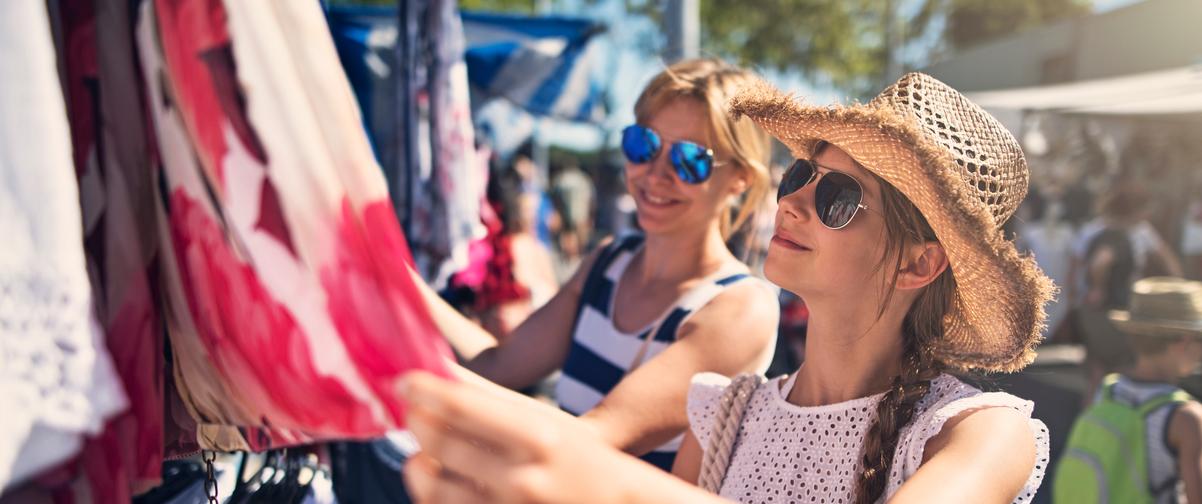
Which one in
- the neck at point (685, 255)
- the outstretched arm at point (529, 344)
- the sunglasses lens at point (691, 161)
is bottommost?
the outstretched arm at point (529, 344)

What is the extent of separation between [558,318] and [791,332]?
11.3 ft

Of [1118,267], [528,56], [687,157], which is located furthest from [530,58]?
[1118,267]

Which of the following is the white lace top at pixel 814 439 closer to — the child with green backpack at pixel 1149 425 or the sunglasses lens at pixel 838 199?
the sunglasses lens at pixel 838 199

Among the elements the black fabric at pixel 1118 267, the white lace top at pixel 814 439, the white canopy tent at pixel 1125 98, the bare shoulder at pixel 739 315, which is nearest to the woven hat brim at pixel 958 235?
the white lace top at pixel 814 439

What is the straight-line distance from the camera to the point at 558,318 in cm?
234

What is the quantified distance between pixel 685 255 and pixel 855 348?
0.73m

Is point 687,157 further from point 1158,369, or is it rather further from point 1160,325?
point 1160,325

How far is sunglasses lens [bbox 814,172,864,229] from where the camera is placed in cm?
139

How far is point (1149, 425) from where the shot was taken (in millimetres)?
2801

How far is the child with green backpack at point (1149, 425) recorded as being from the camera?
2.71 m

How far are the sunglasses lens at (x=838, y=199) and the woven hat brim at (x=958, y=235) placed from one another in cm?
5

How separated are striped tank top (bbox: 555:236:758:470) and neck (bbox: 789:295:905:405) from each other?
0.46 m

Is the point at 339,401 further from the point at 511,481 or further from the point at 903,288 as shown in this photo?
the point at 903,288

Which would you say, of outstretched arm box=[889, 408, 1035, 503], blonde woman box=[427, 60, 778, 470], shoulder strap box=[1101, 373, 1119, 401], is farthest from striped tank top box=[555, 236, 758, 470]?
shoulder strap box=[1101, 373, 1119, 401]
